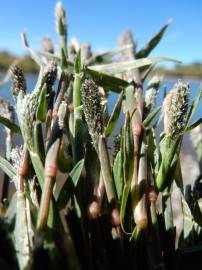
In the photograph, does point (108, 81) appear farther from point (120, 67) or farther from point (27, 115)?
point (27, 115)

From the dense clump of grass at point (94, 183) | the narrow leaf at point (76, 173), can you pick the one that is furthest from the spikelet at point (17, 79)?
the narrow leaf at point (76, 173)

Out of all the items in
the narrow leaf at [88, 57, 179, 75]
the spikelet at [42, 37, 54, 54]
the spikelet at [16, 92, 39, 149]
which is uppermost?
the spikelet at [42, 37, 54, 54]

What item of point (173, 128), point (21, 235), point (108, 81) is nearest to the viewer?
point (21, 235)

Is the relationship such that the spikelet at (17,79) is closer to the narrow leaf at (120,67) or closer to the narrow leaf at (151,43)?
the narrow leaf at (120,67)

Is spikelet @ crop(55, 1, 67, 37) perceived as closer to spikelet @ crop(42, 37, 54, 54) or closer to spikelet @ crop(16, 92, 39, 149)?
spikelet @ crop(42, 37, 54, 54)

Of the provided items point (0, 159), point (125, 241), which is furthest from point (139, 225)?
point (0, 159)

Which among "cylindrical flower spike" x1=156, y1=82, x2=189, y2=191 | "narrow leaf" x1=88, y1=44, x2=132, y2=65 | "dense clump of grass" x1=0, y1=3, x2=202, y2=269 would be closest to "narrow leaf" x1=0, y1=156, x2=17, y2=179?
"dense clump of grass" x1=0, y1=3, x2=202, y2=269

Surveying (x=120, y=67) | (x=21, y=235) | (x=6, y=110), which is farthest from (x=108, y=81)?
(x=21, y=235)
